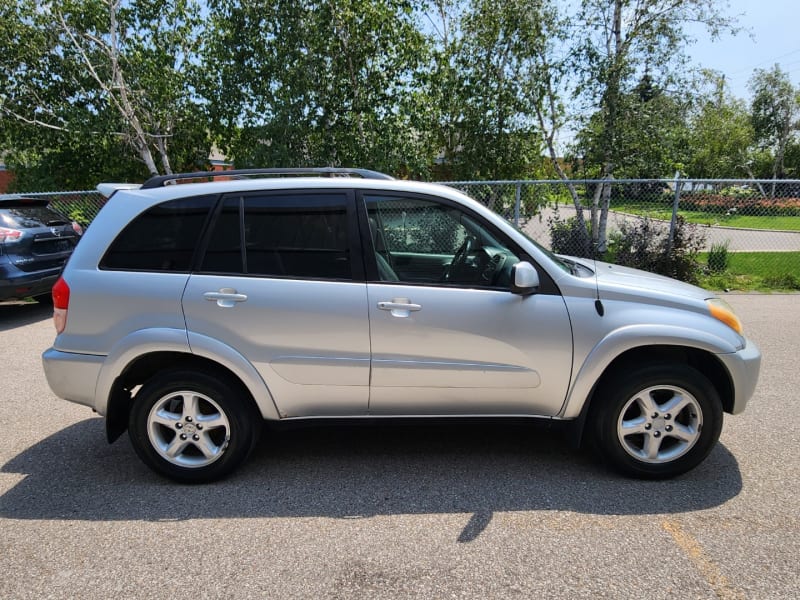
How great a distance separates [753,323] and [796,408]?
3.08 m

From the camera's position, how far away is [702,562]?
2.49m

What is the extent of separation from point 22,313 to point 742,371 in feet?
30.2

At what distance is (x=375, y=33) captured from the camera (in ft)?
34.2

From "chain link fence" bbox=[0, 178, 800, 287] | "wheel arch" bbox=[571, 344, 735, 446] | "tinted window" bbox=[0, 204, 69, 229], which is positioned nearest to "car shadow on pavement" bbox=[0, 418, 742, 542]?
"wheel arch" bbox=[571, 344, 735, 446]

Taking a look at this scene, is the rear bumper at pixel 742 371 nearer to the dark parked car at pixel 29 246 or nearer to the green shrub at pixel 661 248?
the green shrub at pixel 661 248

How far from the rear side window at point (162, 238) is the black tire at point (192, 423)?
67 centimetres

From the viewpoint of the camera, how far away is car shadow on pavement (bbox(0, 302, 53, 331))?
24.5 feet

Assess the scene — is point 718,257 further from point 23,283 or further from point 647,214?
point 23,283

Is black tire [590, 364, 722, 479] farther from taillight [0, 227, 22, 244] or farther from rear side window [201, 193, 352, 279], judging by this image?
taillight [0, 227, 22, 244]

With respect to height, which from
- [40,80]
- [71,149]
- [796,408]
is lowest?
[796,408]

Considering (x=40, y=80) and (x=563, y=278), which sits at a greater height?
(x=40, y=80)

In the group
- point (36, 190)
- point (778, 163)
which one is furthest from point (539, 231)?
point (778, 163)

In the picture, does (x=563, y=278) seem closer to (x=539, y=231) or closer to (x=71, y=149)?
(x=539, y=231)

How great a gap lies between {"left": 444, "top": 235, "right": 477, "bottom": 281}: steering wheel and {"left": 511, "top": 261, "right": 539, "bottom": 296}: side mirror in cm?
40
